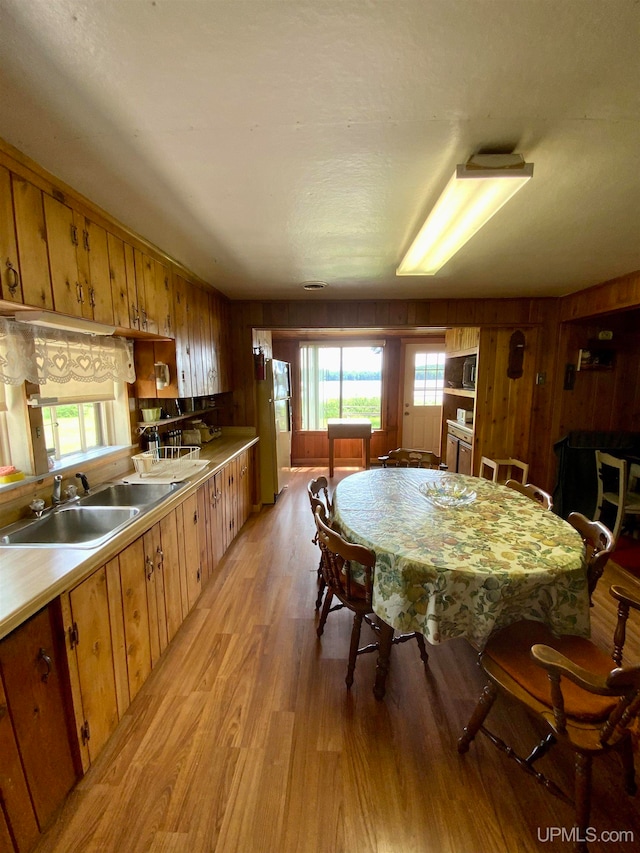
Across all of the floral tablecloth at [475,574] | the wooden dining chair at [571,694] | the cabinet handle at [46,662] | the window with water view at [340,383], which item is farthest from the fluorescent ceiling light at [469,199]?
the window with water view at [340,383]

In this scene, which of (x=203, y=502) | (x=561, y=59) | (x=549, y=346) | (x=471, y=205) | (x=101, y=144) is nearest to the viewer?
(x=561, y=59)

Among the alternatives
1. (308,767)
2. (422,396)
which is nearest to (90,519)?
(308,767)

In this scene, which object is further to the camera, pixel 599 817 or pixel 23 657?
pixel 599 817

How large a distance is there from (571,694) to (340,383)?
524cm

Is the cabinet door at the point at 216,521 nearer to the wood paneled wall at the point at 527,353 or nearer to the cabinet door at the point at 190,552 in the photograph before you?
the cabinet door at the point at 190,552

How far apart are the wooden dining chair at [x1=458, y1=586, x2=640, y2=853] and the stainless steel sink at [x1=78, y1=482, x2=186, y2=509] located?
1820 millimetres

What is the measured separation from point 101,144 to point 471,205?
142cm

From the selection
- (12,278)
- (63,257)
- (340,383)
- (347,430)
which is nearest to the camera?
(12,278)

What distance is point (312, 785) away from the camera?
1.33 m

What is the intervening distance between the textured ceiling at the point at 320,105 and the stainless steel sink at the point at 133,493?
1.50 meters

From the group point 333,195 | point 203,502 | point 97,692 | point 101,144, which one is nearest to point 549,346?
point 333,195

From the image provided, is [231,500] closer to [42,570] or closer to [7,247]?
[42,570]

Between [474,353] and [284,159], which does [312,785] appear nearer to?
[284,159]

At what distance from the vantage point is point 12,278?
4.20ft
